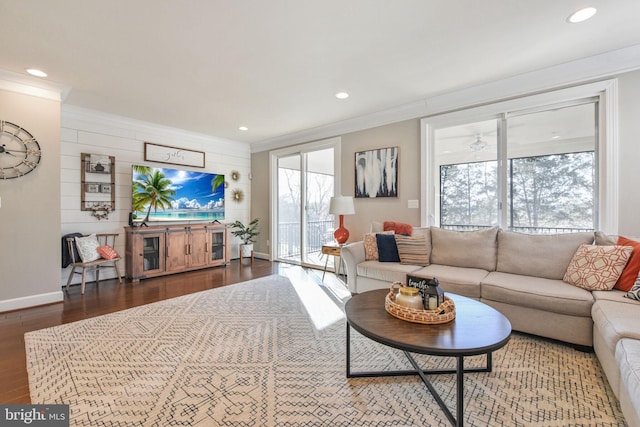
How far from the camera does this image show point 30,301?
3160mm

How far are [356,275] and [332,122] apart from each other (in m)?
2.56

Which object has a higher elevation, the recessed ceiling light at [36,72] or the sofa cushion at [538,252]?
the recessed ceiling light at [36,72]

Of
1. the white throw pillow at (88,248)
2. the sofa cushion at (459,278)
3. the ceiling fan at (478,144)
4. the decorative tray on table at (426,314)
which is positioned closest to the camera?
the decorative tray on table at (426,314)

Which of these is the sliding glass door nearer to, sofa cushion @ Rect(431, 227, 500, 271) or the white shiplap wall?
the white shiplap wall

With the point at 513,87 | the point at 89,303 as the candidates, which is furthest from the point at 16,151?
the point at 513,87

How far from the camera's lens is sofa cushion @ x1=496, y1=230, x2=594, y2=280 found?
8.39ft

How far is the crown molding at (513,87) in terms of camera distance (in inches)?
102

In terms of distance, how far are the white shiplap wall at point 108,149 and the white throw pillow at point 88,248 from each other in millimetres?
429

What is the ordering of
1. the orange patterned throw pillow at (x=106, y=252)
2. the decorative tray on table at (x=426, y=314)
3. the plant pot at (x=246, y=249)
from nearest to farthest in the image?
the decorative tray on table at (x=426, y=314), the orange patterned throw pillow at (x=106, y=252), the plant pot at (x=246, y=249)

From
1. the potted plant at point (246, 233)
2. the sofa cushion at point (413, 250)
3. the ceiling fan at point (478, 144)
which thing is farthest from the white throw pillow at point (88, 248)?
the ceiling fan at point (478, 144)

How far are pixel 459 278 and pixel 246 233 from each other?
14.1 feet

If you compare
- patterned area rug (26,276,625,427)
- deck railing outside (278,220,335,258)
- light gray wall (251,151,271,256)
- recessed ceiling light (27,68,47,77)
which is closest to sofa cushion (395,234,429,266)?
patterned area rug (26,276,625,427)

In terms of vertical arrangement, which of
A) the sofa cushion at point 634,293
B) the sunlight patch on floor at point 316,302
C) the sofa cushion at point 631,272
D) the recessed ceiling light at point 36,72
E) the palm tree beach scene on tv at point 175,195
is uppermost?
the recessed ceiling light at point 36,72

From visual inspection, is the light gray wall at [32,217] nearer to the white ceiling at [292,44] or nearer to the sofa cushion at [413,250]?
the white ceiling at [292,44]
